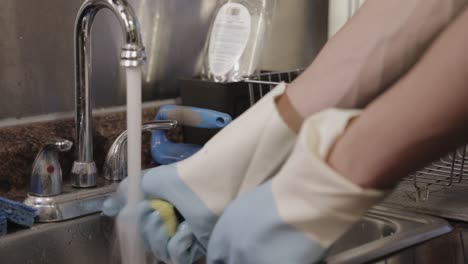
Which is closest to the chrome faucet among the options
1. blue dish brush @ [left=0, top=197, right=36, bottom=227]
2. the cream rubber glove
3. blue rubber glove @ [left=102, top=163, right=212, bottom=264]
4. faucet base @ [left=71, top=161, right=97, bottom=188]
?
faucet base @ [left=71, top=161, right=97, bottom=188]

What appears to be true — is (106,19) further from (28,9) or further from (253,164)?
(253,164)

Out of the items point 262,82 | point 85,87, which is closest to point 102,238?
point 85,87

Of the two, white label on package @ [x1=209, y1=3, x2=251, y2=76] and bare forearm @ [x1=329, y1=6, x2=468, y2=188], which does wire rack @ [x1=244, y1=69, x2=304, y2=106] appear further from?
bare forearm @ [x1=329, y1=6, x2=468, y2=188]

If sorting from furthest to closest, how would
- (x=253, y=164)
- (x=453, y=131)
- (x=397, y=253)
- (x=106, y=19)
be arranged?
(x=106, y=19)
(x=397, y=253)
(x=253, y=164)
(x=453, y=131)

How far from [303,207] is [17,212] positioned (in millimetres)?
467

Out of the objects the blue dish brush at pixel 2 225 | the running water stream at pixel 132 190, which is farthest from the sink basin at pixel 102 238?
the running water stream at pixel 132 190

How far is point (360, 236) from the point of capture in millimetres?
1022

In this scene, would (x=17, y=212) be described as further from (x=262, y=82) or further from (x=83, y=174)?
(x=262, y=82)

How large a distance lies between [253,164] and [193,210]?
3.1 inches

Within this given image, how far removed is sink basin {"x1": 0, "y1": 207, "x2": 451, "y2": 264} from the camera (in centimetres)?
89

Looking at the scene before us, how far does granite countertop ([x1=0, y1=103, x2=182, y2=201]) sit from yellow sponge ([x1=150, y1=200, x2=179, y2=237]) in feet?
1.05

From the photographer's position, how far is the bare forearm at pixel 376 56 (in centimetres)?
66

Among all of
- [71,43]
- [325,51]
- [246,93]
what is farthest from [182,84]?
[325,51]

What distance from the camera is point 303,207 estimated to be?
586 mm
